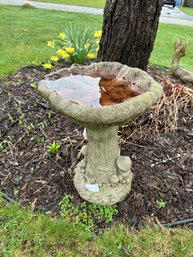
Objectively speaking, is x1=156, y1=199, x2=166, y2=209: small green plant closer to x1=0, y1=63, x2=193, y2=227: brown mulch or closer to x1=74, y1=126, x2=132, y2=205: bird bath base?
x1=0, y1=63, x2=193, y2=227: brown mulch

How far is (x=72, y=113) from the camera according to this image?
5.87 feet

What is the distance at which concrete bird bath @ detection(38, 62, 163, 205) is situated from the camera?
179cm

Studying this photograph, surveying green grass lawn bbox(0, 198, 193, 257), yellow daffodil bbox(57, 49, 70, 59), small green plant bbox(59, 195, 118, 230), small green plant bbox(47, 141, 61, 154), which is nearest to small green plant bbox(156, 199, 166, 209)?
green grass lawn bbox(0, 198, 193, 257)

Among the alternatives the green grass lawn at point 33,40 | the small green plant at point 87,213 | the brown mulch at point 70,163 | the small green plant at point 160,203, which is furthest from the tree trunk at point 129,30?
the green grass lawn at point 33,40

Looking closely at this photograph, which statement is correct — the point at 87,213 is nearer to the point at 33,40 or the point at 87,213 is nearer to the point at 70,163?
the point at 70,163

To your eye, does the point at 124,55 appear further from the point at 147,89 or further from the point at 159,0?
the point at 147,89

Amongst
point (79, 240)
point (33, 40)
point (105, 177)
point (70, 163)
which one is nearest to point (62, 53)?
point (70, 163)

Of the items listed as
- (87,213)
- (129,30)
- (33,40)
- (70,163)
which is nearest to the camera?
(87,213)

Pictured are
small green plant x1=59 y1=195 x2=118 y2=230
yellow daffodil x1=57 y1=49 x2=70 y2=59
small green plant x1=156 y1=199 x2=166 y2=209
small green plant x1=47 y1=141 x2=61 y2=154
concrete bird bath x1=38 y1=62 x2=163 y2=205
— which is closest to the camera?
concrete bird bath x1=38 y1=62 x2=163 y2=205

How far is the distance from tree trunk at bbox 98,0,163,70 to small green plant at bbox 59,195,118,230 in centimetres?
159

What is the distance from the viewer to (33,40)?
22.8 ft

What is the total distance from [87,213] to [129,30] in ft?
6.02

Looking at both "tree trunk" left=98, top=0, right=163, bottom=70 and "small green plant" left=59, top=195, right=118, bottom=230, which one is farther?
"tree trunk" left=98, top=0, right=163, bottom=70

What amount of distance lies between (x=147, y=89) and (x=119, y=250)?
1220 millimetres
